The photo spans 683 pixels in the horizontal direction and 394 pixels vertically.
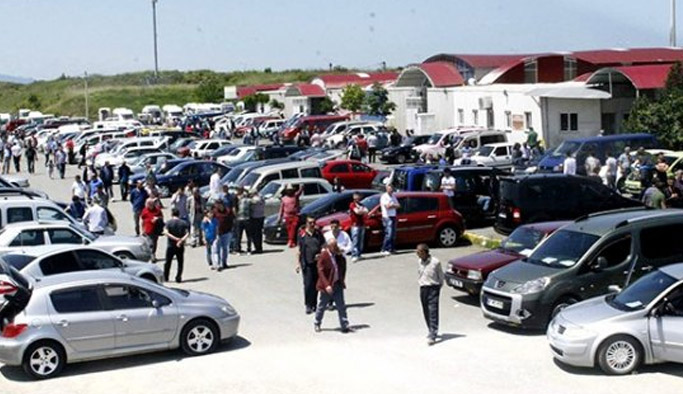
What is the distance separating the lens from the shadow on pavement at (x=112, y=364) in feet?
46.4

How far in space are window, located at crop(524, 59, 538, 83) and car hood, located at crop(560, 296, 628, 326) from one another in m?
43.4

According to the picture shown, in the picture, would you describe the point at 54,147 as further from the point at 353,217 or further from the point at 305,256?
the point at 305,256

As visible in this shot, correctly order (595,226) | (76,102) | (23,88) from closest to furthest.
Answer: (595,226) → (76,102) → (23,88)

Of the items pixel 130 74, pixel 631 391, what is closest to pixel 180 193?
pixel 631 391

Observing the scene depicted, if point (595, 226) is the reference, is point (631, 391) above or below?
below

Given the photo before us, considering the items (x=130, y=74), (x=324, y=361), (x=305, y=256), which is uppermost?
(x=130, y=74)

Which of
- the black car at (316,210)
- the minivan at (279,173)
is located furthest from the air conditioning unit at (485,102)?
the black car at (316,210)

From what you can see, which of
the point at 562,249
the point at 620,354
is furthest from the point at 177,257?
the point at 620,354

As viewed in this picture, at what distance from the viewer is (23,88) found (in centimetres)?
15212

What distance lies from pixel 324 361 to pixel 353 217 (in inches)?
334

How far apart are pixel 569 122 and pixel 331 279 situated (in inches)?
1238

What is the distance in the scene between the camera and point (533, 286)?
15352 mm

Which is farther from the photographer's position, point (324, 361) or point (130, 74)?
point (130, 74)

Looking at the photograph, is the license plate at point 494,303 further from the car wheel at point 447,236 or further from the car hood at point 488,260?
the car wheel at point 447,236
